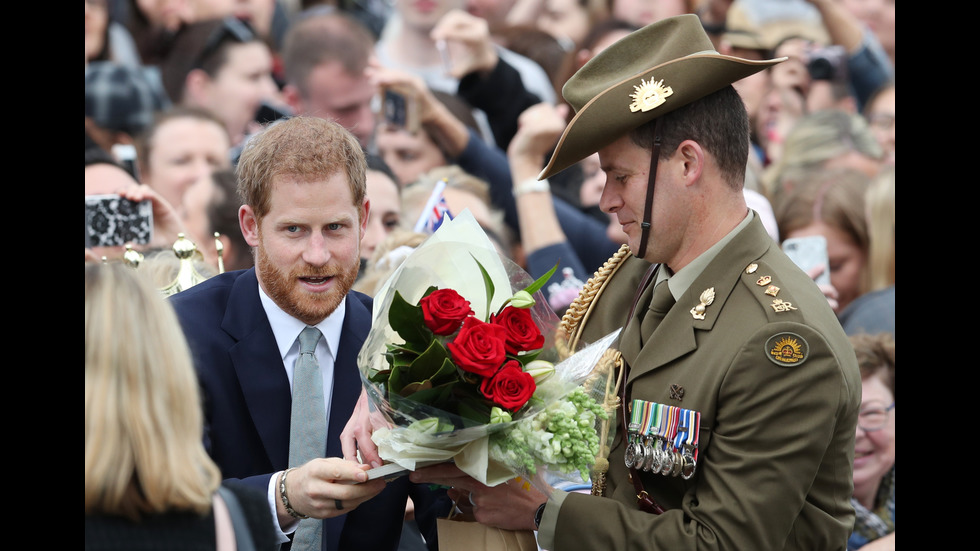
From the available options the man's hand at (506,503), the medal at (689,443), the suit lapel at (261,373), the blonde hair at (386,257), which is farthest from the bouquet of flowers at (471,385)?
the blonde hair at (386,257)

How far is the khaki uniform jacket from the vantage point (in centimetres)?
244

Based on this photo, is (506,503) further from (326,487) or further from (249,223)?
(249,223)

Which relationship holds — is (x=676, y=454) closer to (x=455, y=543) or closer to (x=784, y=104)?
(x=455, y=543)

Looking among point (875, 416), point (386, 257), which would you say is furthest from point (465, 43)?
point (875, 416)

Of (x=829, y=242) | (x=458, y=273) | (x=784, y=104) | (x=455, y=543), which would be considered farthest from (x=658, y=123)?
(x=784, y=104)

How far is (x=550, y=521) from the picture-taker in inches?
102

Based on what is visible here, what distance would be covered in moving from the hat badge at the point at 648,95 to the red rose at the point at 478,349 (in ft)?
2.81

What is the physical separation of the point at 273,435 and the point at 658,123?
141cm

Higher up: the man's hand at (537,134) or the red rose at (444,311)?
the man's hand at (537,134)

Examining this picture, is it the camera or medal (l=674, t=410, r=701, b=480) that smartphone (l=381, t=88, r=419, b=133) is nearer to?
the camera

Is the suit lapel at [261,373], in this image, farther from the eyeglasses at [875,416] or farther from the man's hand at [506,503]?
the eyeglasses at [875,416]

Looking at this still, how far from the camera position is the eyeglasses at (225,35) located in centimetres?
719

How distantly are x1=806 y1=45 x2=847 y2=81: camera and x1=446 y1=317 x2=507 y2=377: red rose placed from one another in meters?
6.47

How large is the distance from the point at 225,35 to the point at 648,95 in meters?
5.34
